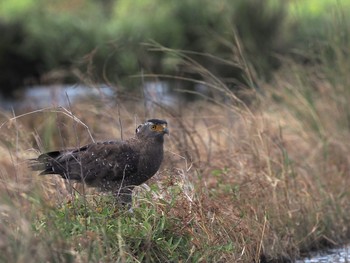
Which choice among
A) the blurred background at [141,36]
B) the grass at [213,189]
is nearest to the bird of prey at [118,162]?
the grass at [213,189]

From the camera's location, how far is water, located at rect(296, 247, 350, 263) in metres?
8.02

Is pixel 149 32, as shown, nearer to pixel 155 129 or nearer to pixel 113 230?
pixel 155 129

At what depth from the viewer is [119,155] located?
6.89 m

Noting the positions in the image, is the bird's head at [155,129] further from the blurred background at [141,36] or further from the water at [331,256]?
the blurred background at [141,36]

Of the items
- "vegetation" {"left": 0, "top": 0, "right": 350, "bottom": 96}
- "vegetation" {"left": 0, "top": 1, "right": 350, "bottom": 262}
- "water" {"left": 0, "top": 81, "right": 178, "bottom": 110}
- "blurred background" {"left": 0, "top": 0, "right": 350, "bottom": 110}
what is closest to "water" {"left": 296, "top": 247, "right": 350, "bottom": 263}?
"vegetation" {"left": 0, "top": 1, "right": 350, "bottom": 262}

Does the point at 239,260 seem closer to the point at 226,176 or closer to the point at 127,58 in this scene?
the point at 226,176

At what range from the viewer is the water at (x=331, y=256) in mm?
8019

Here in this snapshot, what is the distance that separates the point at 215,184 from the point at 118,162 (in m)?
1.54

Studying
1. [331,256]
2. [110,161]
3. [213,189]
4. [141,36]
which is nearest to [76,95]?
[213,189]

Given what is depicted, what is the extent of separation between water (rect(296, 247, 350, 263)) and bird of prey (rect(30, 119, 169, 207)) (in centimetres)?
190

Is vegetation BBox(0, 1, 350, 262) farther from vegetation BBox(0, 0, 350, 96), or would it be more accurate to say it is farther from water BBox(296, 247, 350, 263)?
vegetation BBox(0, 0, 350, 96)

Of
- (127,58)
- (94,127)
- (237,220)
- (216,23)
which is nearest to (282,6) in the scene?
(216,23)

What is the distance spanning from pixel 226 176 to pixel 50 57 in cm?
907

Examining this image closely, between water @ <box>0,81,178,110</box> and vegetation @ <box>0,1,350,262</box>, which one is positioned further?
water @ <box>0,81,178,110</box>
